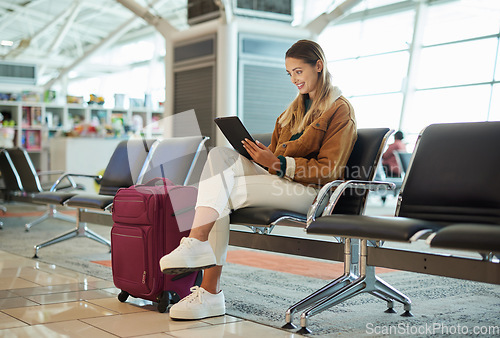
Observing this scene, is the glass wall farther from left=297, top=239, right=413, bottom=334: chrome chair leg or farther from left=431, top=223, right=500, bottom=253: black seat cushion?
left=431, top=223, right=500, bottom=253: black seat cushion

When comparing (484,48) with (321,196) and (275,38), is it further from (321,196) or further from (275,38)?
(321,196)

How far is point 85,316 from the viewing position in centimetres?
233

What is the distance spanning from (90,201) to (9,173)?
227cm


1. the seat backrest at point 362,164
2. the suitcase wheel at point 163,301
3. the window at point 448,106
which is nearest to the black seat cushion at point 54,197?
the suitcase wheel at point 163,301

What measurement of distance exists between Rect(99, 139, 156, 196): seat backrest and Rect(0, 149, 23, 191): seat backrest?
1.67 metres

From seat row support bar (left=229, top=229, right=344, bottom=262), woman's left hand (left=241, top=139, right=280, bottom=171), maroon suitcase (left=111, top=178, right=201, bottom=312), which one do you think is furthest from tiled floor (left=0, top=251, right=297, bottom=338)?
woman's left hand (left=241, top=139, right=280, bottom=171)

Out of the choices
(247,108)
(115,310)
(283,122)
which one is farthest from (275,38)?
(115,310)

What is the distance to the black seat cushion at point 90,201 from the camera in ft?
11.5

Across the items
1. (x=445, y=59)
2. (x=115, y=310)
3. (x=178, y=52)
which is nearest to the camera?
(x=115, y=310)

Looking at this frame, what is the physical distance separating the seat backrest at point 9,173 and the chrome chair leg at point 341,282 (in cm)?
395

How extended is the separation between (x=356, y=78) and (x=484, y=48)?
229cm

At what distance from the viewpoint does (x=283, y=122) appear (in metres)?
2.62

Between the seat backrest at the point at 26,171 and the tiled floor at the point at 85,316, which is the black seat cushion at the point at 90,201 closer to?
the tiled floor at the point at 85,316

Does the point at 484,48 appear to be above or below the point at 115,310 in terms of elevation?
above
